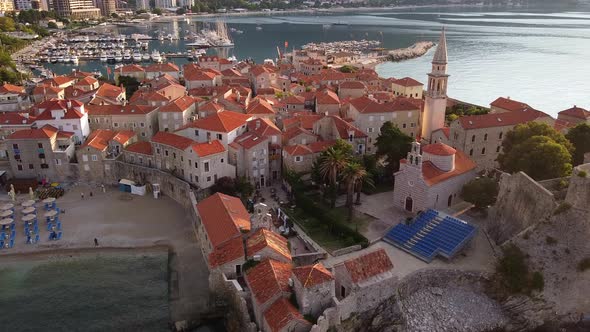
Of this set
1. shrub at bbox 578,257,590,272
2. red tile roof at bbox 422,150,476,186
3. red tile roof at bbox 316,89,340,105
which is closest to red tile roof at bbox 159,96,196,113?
red tile roof at bbox 316,89,340,105

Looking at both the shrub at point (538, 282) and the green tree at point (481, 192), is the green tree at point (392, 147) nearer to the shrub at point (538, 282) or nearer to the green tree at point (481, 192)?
the green tree at point (481, 192)

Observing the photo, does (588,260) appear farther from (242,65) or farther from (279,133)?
(242,65)

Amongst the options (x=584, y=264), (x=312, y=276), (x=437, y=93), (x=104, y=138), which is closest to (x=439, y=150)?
(x=584, y=264)

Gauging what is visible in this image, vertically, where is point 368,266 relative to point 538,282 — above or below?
above

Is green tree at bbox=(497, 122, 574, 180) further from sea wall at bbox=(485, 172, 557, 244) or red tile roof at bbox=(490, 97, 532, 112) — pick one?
red tile roof at bbox=(490, 97, 532, 112)

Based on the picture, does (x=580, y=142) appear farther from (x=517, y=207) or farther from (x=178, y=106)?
(x=178, y=106)
